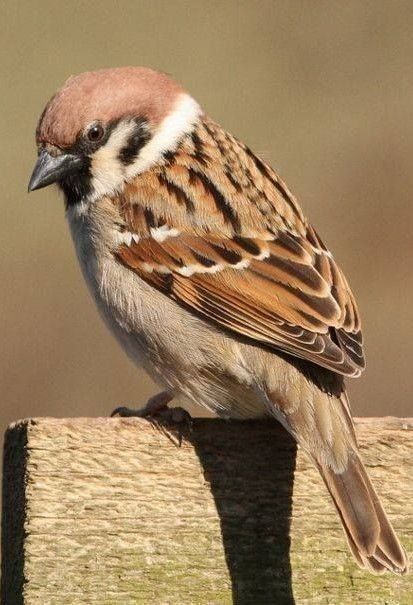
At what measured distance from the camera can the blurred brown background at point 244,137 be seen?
281 inches

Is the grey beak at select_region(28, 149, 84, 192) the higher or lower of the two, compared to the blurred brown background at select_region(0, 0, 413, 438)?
lower

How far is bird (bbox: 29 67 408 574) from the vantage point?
3828 mm

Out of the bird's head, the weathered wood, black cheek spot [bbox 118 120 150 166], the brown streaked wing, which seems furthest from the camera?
black cheek spot [bbox 118 120 150 166]

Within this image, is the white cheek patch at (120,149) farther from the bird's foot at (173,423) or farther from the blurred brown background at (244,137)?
the blurred brown background at (244,137)

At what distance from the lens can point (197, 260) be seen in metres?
4.18

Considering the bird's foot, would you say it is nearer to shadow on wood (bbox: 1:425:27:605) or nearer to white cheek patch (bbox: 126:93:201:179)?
shadow on wood (bbox: 1:425:27:605)

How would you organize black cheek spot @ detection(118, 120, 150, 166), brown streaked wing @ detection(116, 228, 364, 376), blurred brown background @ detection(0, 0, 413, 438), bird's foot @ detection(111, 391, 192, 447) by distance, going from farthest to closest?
blurred brown background @ detection(0, 0, 413, 438), black cheek spot @ detection(118, 120, 150, 166), brown streaked wing @ detection(116, 228, 364, 376), bird's foot @ detection(111, 391, 192, 447)

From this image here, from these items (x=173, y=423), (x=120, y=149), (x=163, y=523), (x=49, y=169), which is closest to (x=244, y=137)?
(x=120, y=149)

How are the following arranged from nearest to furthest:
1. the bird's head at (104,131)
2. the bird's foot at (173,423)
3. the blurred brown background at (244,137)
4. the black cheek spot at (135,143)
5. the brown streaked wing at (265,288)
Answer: the bird's foot at (173,423) < the brown streaked wing at (265,288) < the bird's head at (104,131) < the black cheek spot at (135,143) < the blurred brown background at (244,137)

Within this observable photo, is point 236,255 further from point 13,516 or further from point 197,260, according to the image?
point 13,516

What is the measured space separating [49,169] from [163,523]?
1358 mm

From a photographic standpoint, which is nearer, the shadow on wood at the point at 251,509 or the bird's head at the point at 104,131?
the shadow on wood at the point at 251,509

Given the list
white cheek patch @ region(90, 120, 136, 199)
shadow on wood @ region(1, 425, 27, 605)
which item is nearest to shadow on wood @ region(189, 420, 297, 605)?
shadow on wood @ region(1, 425, 27, 605)

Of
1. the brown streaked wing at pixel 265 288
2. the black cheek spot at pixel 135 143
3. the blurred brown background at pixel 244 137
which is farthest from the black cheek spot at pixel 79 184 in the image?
the blurred brown background at pixel 244 137
